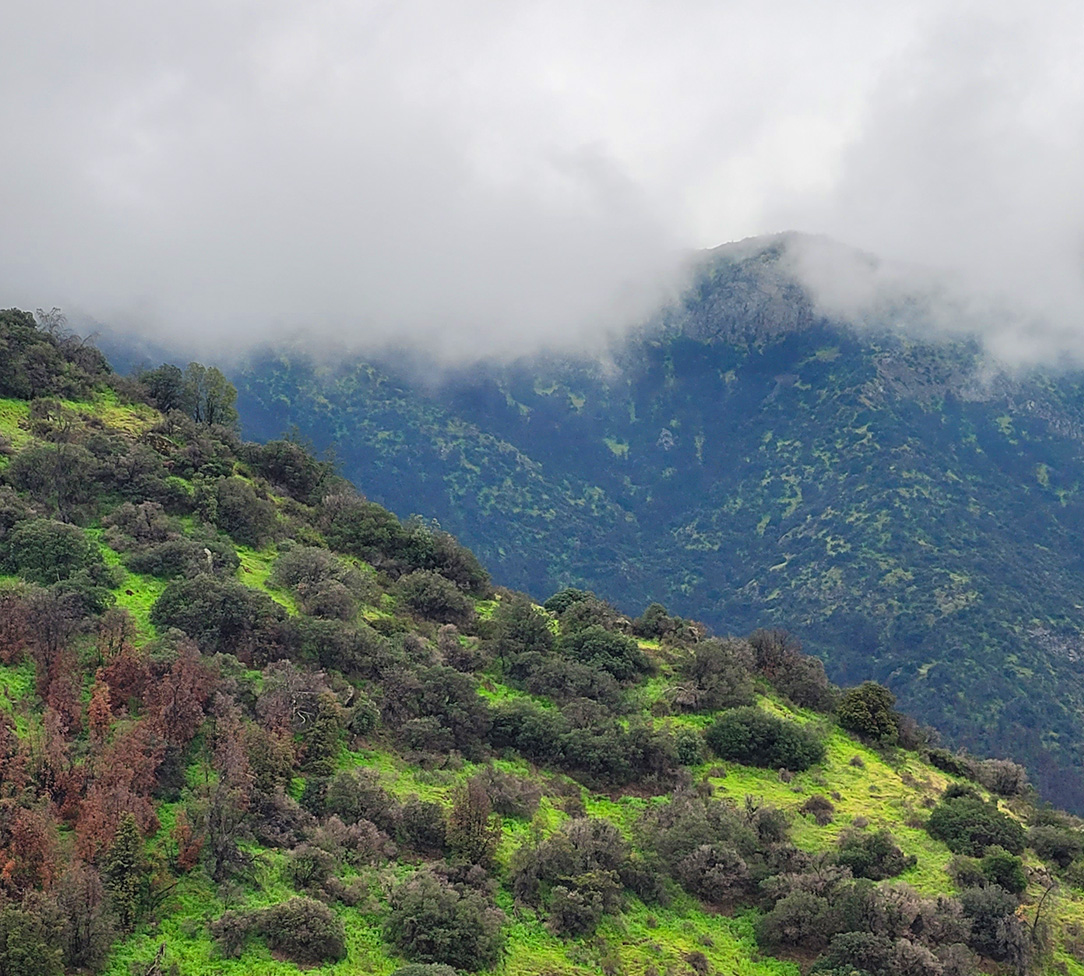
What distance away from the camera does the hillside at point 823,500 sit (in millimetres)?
127062

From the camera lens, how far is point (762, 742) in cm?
4212

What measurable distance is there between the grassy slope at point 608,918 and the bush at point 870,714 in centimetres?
130

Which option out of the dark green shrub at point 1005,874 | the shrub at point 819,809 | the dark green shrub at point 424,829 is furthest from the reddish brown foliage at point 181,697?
the dark green shrub at point 1005,874

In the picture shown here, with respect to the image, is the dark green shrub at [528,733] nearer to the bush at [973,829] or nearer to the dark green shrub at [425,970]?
the bush at [973,829]

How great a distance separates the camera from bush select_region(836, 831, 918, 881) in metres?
32.8

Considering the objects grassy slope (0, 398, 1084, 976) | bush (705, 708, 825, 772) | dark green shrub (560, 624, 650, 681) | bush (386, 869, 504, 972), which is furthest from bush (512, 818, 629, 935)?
dark green shrub (560, 624, 650, 681)

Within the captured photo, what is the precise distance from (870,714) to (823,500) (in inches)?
4718

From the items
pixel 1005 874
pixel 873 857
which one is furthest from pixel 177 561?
pixel 1005 874

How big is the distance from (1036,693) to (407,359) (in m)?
127

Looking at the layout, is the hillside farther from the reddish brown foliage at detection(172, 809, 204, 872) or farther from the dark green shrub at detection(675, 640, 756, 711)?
the reddish brown foliage at detection(172, 809, 204, 872)

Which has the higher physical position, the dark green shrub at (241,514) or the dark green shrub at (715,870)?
the dark green shrub at (241,514)

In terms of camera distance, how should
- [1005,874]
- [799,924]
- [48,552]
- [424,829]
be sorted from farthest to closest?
[48,552], [1005,874], [424,829], [799,924]

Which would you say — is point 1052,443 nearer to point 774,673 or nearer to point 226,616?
point 774,673

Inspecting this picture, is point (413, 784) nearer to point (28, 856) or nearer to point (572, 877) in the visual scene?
point (572, 877)
